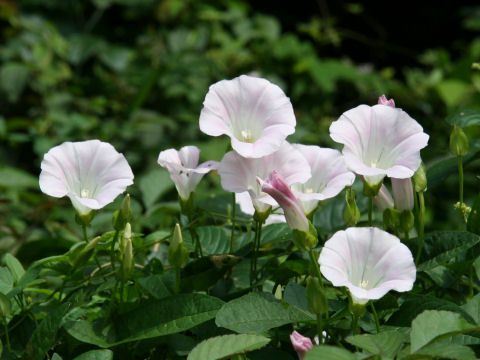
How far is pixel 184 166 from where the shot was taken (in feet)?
2.46

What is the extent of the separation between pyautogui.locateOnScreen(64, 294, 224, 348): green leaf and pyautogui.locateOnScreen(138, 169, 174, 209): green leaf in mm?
514

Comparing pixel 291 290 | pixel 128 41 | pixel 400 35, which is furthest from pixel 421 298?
pixel 400 35

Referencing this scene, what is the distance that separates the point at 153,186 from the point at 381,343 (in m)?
0.74

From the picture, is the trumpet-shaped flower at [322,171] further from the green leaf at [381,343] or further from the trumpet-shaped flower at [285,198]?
the green leaf at [381,343]

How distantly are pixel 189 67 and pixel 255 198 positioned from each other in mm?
2161

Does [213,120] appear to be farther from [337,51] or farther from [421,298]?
[337,51]

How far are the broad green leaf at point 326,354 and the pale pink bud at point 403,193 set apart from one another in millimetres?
265

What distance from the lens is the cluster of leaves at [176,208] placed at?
2.06 feet

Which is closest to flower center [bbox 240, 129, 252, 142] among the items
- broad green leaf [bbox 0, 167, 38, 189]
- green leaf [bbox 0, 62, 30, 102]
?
broad green leaf [bbox 0, 167, 38, 189]

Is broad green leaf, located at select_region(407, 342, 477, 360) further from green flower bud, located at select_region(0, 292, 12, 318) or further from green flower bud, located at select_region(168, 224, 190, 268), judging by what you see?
green flower bud, located at select_region(0, 292, 12, 318)

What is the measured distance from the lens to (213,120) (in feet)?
2.34

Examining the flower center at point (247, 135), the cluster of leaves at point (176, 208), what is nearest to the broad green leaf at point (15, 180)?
the cluster of leaves at point (176, 208)

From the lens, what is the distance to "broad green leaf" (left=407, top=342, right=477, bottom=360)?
50 centimetres

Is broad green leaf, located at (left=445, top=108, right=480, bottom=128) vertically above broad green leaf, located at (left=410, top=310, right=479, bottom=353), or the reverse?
broad green leaf, located at (left=445, top=108, right=480, bottom=128)
